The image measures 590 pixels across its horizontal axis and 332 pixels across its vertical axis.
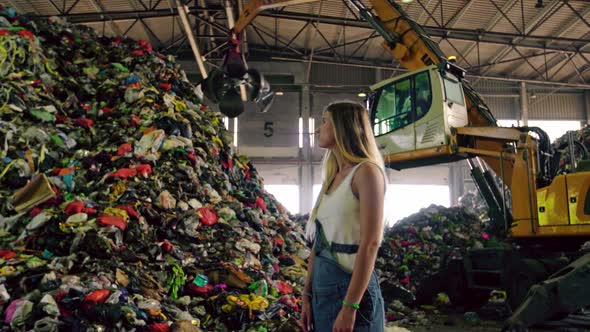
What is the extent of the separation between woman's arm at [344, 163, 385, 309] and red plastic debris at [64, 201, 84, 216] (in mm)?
3406

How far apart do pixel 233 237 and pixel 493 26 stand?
10.2 meters

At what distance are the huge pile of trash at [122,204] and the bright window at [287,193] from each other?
8.26 meters

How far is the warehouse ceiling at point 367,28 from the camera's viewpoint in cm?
1121

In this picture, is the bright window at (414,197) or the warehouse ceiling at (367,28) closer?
the warehouse ceiling at (367,28)

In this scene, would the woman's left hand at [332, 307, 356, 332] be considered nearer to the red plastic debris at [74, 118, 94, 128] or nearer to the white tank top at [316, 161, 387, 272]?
the white tank top at [316, 161, 387, 272]

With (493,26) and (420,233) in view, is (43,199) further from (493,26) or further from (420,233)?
(493,26)

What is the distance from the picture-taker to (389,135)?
5809 millimetres

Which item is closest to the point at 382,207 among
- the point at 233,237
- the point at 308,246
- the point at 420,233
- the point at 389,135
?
the point at 233,237

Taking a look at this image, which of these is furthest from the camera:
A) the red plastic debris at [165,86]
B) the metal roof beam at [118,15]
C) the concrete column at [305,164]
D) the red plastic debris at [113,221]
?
the concrete column at [305,164]

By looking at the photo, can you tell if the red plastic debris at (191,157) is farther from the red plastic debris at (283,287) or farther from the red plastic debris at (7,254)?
the red plastic debris at (7,254)

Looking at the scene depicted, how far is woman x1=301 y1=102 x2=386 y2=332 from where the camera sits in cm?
152

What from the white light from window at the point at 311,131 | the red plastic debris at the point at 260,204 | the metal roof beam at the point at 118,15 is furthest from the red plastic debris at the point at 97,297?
the white light from window at the point at 311,131

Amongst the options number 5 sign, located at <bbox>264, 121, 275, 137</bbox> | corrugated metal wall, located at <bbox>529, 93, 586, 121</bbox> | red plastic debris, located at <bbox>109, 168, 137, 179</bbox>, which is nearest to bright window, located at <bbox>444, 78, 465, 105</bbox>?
red plastic debris, located at <bbox>109, 168, 137, 179</bbox>

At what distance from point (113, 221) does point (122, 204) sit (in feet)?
1.28
